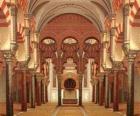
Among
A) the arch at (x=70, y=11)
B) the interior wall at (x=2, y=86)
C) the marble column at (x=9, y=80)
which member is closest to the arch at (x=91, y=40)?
the arch at (x=70, y=11)

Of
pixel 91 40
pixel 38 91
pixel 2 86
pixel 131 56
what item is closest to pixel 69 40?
pixel 91 40

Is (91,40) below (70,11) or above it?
below

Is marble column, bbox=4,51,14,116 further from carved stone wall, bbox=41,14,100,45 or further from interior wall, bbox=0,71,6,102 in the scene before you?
carved stone wall, bbox=41,14,100,45

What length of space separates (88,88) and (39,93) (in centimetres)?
1376

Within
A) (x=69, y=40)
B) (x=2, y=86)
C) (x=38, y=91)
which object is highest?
(x=69, y=40)

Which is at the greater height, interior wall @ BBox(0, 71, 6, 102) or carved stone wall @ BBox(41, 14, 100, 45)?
carved stone wall @ BBox(41, 14, 100, 45)

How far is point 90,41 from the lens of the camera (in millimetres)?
30141

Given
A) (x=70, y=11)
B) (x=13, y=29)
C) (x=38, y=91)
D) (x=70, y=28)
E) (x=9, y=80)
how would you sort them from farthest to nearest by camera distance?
(x=70, y=28) → (x=70, y=11) → (x=38, y=91) → (x=13, y=29) → (x=9, y=80)

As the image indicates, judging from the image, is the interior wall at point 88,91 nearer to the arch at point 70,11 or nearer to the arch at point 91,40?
the arch at point 91,40

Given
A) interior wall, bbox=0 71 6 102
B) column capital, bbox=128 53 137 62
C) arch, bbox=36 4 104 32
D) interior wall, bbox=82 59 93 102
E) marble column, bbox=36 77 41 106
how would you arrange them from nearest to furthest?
1. column capital, bbox=128 53 137 62
2. interior wall, bbox=0 71 6 102
3. arch, bbox=36 4 104 32
4. marble column, bbox=36 77 41 106
5. interior wall, bbox=82 59 93 102

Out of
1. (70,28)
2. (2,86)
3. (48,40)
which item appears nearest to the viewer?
(2,86)

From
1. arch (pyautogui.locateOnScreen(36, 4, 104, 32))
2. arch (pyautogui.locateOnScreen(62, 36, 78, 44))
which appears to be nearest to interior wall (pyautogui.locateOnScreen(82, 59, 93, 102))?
arch (pyautogui.locateOnScreen(62, 36, 78, 44))

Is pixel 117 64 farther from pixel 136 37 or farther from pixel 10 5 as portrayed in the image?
pixel 10 5

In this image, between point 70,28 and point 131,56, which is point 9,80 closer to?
point 131,56
